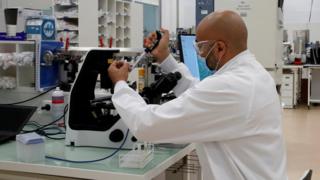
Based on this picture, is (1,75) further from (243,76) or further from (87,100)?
(243,76)

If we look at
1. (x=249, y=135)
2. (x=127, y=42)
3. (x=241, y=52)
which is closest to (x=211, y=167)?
(x=249, y=135)

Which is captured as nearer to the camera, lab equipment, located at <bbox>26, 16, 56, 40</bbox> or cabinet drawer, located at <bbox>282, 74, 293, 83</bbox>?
lab equipment, located at <bbox>26, 16, 56, 40</bbox>

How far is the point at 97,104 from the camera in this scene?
6.50 feet

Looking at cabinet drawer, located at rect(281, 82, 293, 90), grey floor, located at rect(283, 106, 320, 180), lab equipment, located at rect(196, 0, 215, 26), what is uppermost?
lab equipment, located at rect(196, 0, 215, 26)

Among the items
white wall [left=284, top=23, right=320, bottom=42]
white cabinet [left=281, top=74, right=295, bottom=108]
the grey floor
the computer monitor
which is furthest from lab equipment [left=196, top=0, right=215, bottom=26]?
white wall [left=284, top=23, right=320, bottom=42]

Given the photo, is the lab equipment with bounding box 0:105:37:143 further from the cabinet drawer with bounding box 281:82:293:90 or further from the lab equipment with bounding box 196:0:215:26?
the cabinet drawer with bounding box 281:82:293:90

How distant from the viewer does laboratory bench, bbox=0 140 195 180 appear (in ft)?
Answer: 5.26

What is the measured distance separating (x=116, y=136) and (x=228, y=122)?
617 millimetres

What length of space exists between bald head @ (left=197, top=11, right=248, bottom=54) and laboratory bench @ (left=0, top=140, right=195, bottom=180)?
53 centimetres

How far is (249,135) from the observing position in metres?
1.50

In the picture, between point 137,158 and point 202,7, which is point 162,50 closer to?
point 137,158

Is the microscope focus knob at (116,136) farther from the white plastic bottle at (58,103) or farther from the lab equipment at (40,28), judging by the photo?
the lab equipment at (40,28)

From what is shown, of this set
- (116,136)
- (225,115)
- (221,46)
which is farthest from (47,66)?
(225,115)

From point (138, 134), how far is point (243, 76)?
42cm
